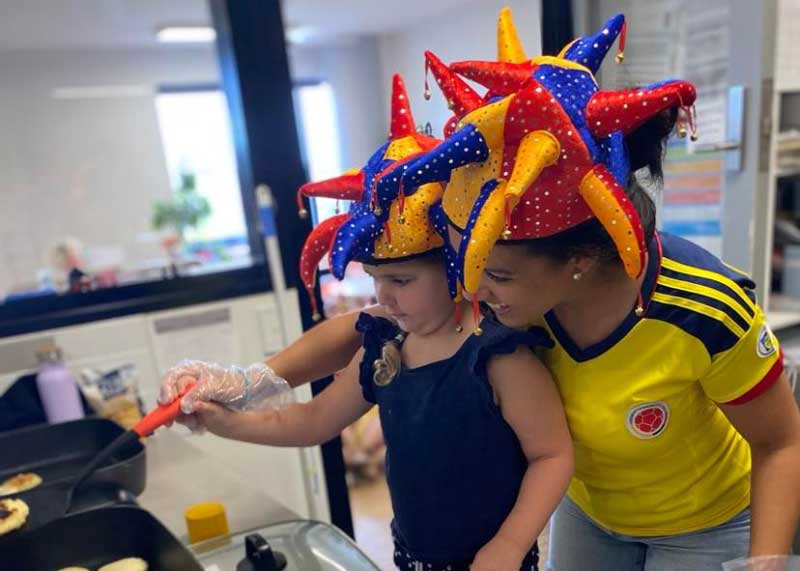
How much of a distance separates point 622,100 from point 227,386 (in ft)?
2.15

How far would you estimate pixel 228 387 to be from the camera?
3.06 feet

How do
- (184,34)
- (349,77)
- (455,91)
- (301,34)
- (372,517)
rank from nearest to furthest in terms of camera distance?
(455,91)
(372,517)
(184,34)
(301,34)
(349,77)

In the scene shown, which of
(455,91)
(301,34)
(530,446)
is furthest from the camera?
(301,34)

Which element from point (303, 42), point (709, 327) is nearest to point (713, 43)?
point (709, 327)

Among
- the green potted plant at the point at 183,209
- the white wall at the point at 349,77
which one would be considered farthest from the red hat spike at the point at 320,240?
the white wall at the point at 349,77

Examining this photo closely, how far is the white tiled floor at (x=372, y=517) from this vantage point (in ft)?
6.32

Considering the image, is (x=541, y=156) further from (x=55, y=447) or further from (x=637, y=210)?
(x=55, y=447)

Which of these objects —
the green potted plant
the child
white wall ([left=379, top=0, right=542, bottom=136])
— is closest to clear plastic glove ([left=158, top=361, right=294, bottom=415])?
the child

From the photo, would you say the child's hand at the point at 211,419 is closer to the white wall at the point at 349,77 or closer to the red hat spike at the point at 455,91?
the red hat spike at the point at 455,91

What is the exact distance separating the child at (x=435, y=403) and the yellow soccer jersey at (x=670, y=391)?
61mm

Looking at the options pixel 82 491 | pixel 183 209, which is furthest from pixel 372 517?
pixel 183 209

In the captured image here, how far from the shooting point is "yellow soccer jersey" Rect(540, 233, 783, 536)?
748 millimetres

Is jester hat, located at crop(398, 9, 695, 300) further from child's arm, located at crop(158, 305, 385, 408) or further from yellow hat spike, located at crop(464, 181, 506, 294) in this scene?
child's arm, located at crop(158, 305, 385, 408)

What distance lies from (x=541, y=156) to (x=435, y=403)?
37 centimetres
